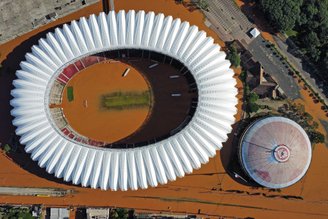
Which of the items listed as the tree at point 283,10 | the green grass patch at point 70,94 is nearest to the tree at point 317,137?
the tree at point 283,10

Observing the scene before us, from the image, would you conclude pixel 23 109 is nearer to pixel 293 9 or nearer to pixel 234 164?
pixel 234 164

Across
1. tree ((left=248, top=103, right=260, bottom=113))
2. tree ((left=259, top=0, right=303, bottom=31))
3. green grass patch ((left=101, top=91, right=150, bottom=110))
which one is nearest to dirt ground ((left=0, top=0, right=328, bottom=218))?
tree ((left=248, top=103, right=260, bottom=113))

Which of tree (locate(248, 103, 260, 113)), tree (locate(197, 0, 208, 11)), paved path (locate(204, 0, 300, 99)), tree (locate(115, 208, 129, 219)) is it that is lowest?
tree (locate(248, 103, 260, 113))

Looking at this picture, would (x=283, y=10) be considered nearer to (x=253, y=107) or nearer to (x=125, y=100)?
(x=253, y=107)

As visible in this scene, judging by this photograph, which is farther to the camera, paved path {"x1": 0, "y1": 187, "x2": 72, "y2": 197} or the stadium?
paved path {"x1": 0, "y1": 187, "x2": 72, "y2": 197}

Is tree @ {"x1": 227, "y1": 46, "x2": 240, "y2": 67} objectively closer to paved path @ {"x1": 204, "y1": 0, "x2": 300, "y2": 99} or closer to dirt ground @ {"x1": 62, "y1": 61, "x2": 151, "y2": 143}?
paved path @ {"x1": 204, "y1": 0, "x2": 300, "y2": 99}

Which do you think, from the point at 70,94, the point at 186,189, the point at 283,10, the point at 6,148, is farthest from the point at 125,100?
the point at 283,10

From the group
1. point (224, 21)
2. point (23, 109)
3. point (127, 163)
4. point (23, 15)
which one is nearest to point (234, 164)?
point (127, 163)
